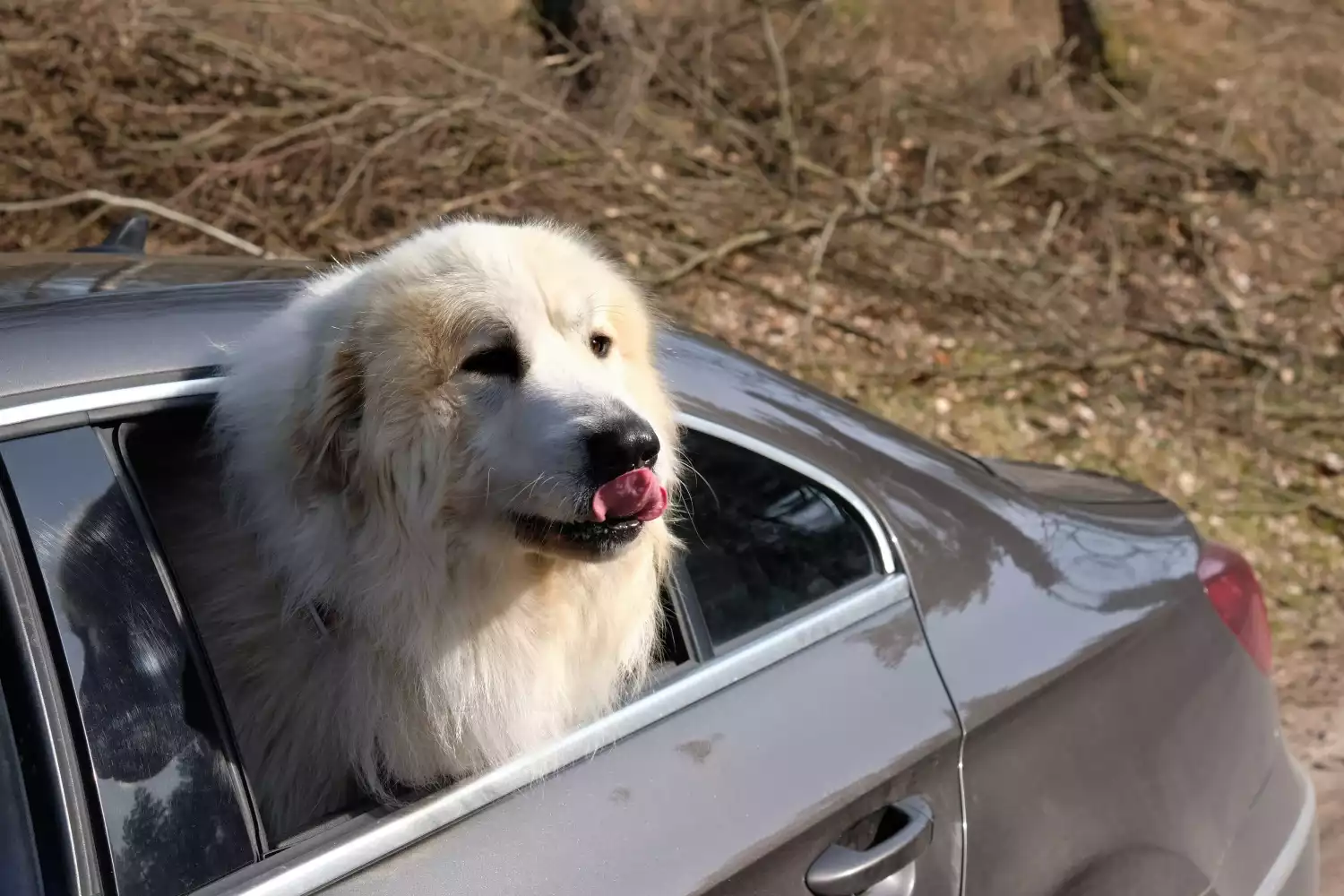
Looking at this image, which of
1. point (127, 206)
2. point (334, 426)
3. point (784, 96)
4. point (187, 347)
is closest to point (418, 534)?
point (334, 426)

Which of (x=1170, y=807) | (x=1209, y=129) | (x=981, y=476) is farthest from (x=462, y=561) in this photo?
(x=1209, y=129)

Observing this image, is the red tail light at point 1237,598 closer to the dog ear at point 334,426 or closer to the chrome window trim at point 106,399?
the dog ear at point 334,426

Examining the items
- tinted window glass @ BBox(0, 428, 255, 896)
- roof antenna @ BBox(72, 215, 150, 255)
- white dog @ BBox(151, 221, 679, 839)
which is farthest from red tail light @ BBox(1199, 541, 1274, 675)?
roof antenna @ BBox(72, 215, 150, 255)

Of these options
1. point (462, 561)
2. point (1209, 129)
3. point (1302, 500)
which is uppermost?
point (1209, 129)

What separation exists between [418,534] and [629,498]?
0.36 meters

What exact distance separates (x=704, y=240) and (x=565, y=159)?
1028mm

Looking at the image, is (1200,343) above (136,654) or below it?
below

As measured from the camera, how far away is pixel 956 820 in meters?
2.16

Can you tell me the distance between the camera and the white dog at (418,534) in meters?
1.86

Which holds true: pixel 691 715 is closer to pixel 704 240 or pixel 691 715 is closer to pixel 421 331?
pixel 421 331

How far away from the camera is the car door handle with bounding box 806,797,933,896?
75.2 inches

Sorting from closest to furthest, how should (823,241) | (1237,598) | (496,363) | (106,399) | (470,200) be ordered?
1. (106,399)
2. (496,363)
3. (1237,598)
4. (470,200)
5. (823,241)

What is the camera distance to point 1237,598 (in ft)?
9.45

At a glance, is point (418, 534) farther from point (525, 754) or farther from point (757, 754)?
point (757, 754)
